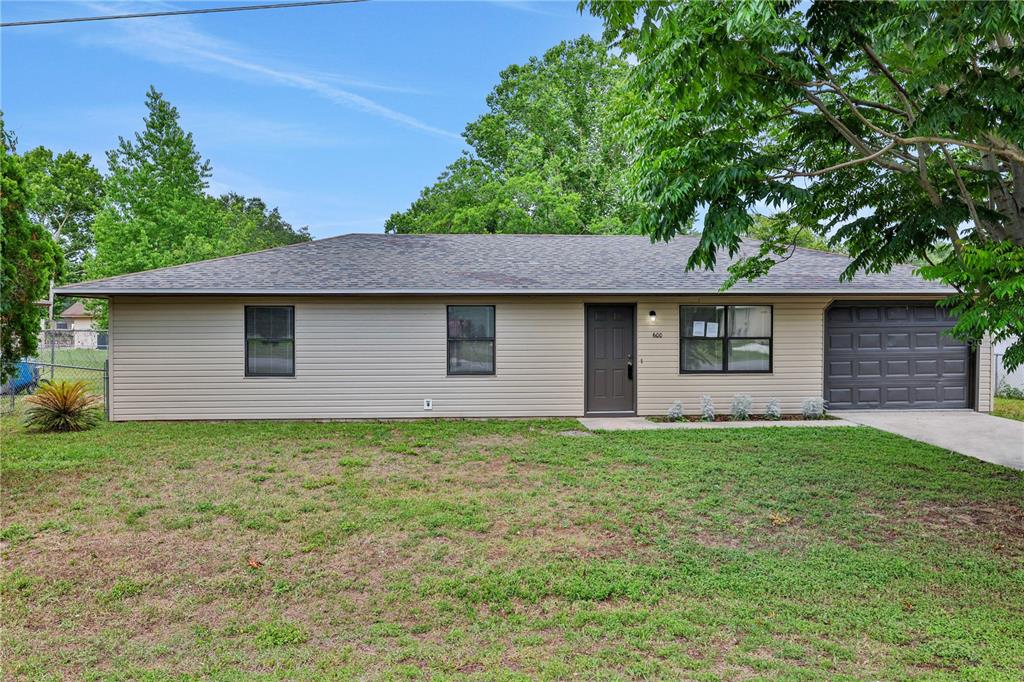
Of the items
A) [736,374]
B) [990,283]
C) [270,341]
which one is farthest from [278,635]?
[736,374]

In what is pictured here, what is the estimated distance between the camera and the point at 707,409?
9.99 m

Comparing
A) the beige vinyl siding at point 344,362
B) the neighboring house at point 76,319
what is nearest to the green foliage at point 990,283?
the beige vinyl siding at point 344,362

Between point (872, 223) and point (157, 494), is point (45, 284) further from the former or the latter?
point (872, 223)

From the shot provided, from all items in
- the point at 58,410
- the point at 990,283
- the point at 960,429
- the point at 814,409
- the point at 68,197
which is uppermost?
the point at 68,197

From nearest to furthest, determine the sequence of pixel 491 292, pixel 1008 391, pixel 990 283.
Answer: pixel 990 283
pixel 491 292
pixel 1008 391

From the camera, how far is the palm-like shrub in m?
8.69

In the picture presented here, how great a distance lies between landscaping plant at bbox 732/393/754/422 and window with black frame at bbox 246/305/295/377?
7.86m

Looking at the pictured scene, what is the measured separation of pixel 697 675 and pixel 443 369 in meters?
7.84

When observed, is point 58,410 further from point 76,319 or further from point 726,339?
point 76,319

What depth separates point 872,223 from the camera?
254 inches

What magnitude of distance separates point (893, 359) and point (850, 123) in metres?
6.82

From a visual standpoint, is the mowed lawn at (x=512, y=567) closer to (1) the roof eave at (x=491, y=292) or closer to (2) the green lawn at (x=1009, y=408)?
(1) the roof eave at (x=491, y=292)

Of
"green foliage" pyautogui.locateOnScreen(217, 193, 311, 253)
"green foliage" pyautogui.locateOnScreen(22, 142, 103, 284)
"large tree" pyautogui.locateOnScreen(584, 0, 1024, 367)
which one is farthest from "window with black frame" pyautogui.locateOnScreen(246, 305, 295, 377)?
"green foliage" pyautogui.locateOnScreen(217, 193, 311, 253)

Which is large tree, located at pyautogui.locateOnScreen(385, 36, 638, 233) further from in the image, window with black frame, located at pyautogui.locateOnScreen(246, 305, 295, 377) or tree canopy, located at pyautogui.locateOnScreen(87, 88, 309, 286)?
window with black frame, located at pyautogui.locateOnScreen(246, 305, 295, 377)
